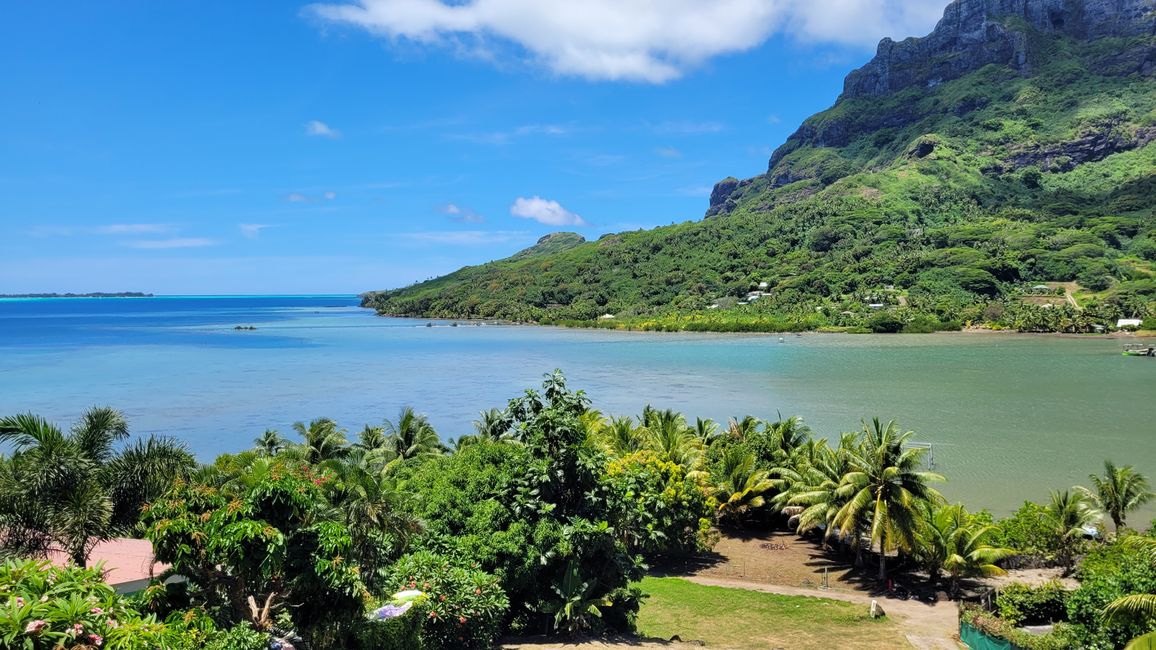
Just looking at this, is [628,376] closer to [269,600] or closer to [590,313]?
[269,600]

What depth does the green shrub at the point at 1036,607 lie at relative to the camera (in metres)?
20.1

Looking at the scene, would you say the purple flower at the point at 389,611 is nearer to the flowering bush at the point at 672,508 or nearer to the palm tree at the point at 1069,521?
the flowering bush at the point at 672,508

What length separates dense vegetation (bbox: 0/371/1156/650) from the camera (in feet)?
36.2

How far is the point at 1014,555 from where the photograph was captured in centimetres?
2773

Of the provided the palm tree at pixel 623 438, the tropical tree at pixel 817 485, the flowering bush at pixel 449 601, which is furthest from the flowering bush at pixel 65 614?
the palm tree at pixel 623 438

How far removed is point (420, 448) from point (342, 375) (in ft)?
190

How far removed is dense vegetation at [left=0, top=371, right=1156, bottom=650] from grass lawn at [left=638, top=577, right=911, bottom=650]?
44.1 inches

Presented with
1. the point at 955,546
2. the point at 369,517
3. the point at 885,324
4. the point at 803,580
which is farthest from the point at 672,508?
the point at 885,324

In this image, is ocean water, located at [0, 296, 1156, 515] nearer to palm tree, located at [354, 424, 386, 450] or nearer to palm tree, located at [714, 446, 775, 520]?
palm tree, located at [714, 446, 775, 520]

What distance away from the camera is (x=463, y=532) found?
18641 mm

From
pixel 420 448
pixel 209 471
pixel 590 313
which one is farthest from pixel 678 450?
pixel 590 313

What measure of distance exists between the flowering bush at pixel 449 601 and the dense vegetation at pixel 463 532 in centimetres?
5

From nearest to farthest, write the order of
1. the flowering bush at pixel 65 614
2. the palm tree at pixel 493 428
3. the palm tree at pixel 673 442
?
the flowering bush at pixel 65 614 → the palm tree at pixel 493 428 → the palm tree at pixel 673 442

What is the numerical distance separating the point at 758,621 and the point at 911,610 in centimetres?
592
